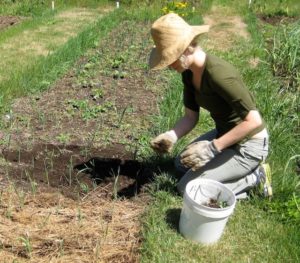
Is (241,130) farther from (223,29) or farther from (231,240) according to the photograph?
(223,29)

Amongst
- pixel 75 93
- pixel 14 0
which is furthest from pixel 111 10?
pixel 75 93

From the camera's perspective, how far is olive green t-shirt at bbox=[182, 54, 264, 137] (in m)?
2.91

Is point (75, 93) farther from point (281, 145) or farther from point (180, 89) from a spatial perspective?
point (281, 145)

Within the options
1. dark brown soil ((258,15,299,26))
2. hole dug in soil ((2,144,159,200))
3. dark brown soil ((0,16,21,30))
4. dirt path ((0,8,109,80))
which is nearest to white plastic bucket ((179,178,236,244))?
hole dug in soil ((2,144,159,200))

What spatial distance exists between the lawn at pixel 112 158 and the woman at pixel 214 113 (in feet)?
0.82

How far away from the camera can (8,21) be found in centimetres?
966

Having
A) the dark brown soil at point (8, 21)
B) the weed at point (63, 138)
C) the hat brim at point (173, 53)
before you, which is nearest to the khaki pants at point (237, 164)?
the hat brim at point (173, 53)

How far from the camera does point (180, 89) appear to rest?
5312mm

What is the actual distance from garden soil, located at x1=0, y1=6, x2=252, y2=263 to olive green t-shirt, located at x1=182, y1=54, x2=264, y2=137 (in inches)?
30.1

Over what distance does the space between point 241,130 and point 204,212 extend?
2.04ft

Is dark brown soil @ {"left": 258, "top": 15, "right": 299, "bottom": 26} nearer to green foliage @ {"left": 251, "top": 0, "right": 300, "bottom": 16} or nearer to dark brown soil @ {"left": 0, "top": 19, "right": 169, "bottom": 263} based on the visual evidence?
green foliage @ {"left": 251, "top": 0, "right": 300, "bottom": 16}

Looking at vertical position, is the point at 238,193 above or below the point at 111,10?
above

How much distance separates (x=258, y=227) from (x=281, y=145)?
124cm

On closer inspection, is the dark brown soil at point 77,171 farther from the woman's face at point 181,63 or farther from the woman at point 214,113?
the woman's face at point 181,63
